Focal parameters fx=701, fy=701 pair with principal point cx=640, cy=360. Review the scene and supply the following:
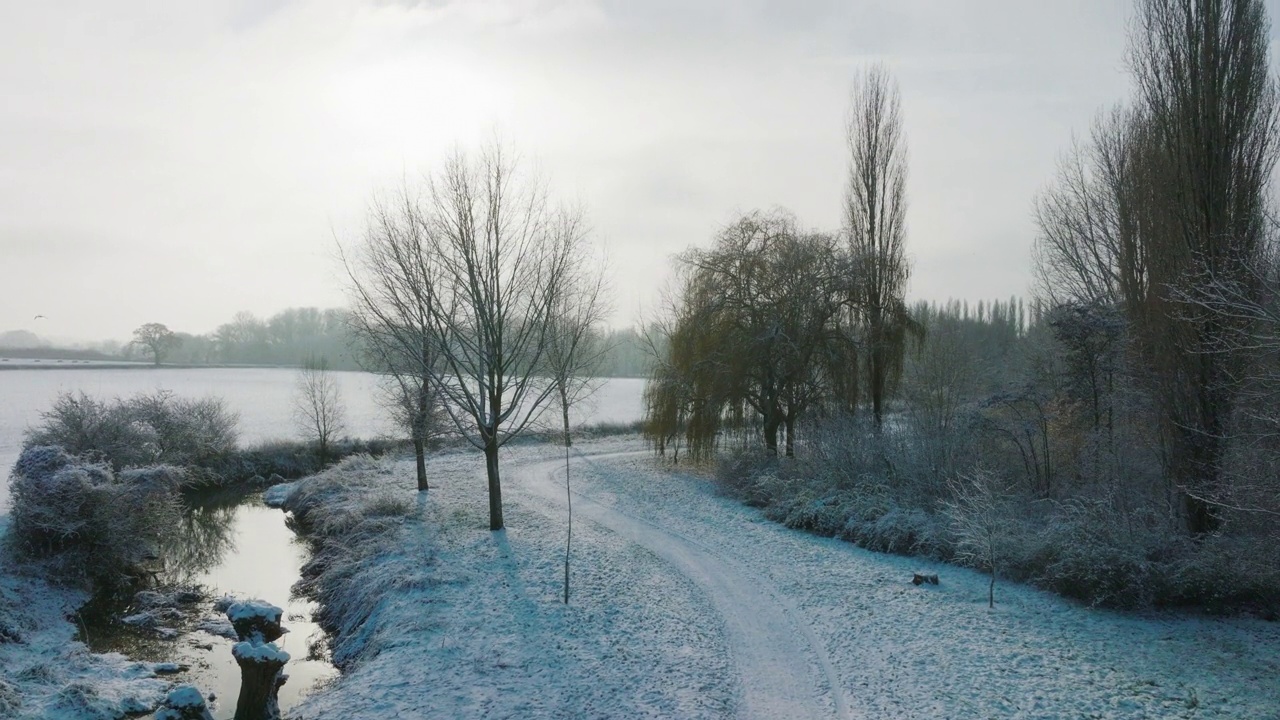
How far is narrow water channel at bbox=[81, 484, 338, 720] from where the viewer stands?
11.0 m

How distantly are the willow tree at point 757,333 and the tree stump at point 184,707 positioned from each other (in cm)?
1596

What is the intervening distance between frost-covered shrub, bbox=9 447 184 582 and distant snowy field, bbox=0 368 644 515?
673 cm

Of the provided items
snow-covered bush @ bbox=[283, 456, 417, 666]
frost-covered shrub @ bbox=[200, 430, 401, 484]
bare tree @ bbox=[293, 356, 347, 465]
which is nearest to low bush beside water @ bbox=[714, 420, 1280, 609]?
snow-covered bush @ bbox=[283, 456, 417, 666]

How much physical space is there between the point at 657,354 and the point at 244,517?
1471 centimetres

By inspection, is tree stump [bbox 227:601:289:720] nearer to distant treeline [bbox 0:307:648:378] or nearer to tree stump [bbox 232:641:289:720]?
tree stump [bbox 232:641:289:720]

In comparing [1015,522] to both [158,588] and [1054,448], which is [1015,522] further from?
[158,588]

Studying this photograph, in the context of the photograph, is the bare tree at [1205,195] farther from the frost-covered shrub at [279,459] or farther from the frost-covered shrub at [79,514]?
the frost-covered shrub at [279,459]

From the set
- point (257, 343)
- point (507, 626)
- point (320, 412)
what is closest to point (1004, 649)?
point (507, 626)

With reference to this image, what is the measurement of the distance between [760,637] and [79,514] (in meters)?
14.2

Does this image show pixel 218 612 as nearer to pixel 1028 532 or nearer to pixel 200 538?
pixel 200 538

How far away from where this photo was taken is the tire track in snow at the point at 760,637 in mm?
8094

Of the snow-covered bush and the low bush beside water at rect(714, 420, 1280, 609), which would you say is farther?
the snow-covered bush

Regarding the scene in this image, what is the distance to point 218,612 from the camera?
45.7 ft

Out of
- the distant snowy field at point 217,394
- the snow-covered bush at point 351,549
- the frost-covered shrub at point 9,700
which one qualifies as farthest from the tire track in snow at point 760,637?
the distant snowy field at point 217,394
